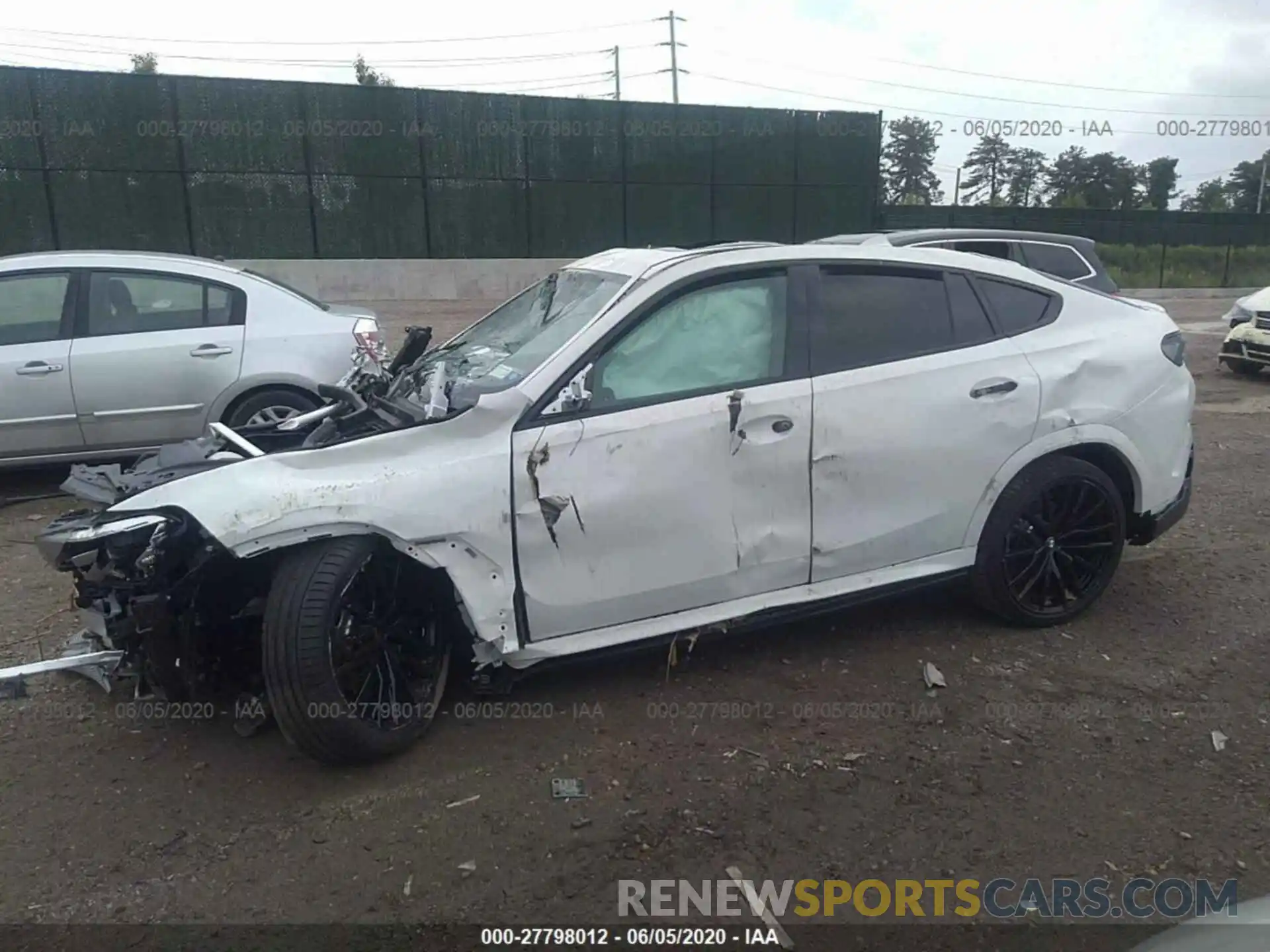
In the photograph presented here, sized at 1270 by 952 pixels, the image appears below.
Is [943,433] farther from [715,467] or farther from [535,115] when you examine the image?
[535,115]

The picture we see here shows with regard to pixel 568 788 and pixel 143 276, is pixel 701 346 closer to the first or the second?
pixel 568 788

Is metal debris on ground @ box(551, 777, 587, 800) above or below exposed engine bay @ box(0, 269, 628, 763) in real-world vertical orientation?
below

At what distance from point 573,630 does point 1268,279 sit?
110 ft

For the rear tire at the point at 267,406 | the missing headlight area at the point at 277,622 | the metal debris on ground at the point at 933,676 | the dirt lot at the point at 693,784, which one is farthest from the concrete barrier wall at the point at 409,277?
the metal debris on ground at the point at 933,676

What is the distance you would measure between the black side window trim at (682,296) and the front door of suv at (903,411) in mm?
63

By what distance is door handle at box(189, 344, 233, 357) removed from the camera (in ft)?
20.7

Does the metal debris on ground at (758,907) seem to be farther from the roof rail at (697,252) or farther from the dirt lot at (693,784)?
the roof rail at (697,252)

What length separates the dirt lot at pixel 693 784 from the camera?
2803 millimetres

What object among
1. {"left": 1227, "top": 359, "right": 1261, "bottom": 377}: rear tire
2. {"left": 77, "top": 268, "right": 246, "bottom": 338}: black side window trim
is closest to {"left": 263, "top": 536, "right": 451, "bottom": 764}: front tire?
{"left": 77, "top": 268, "right": 246, "bottom": 338}: black side window trim

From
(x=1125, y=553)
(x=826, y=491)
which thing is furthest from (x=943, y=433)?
(x=1125, y=553)

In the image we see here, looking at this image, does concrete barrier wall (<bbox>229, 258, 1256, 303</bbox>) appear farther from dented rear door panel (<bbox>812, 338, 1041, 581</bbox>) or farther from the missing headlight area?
dented rear door panel (<bbox>812, 338, 1041, 581</bbox>)

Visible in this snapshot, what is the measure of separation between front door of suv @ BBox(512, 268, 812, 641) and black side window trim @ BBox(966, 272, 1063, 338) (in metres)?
0.93

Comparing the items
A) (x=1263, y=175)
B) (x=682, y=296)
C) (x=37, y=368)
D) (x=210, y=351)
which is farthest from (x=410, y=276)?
(x=1263, y=175)

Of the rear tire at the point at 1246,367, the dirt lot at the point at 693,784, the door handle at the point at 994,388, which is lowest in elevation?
the dirt lot at the point at 693,784
